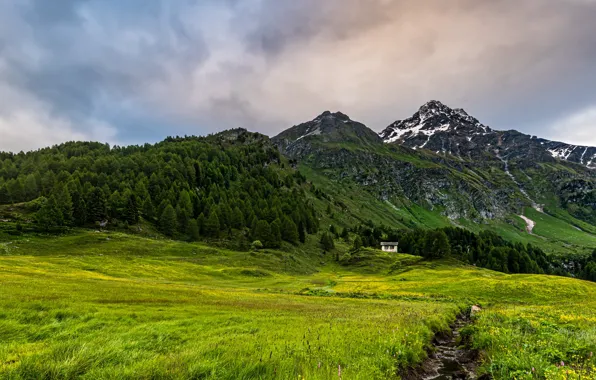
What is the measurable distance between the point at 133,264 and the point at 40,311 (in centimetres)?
6956

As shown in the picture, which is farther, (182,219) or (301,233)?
(301,233)

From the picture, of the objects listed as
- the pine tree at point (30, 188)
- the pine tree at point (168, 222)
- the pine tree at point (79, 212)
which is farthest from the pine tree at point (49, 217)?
the pine tree at point (30, 188)

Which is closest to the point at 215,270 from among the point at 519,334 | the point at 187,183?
the point at 519,334

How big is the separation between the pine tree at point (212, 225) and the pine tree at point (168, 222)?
14.9 meters

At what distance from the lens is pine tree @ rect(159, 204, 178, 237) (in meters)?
142

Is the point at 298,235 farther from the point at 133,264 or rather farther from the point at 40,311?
the point at 40,311

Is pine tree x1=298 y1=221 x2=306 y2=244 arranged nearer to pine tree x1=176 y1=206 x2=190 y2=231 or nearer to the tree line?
the tree line

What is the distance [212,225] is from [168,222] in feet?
64.1

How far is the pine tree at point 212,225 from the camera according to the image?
149250 mm

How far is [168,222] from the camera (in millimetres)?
142500

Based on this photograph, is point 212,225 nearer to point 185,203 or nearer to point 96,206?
point 185,203

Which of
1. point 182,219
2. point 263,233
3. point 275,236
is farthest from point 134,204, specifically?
point 275,236

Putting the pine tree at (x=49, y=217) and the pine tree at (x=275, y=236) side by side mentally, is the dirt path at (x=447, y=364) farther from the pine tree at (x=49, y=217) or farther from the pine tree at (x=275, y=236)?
the pine tree at (x=49, y=217)

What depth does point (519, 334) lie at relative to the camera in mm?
17250
